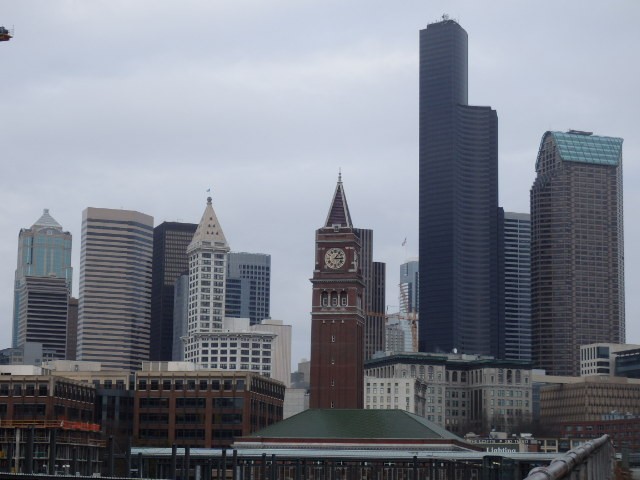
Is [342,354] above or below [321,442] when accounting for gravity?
above

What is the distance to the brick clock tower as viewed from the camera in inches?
7456

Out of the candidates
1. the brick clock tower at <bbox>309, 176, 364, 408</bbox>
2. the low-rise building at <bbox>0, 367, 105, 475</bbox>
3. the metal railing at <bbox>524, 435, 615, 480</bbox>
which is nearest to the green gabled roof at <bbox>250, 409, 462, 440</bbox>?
the brick clock tower at <bbox>309, 176, 364, 408</bbox>

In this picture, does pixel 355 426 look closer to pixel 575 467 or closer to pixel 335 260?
pixel 335 260

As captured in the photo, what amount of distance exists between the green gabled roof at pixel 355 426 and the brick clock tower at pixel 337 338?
2876cm

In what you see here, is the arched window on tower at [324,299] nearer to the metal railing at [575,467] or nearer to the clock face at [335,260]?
the clock face at [335,260]

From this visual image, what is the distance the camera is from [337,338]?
191500 millimetres

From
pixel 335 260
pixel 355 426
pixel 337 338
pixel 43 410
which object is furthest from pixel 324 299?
pixel 43 410

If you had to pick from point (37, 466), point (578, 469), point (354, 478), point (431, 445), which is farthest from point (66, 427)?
point (578, 469)

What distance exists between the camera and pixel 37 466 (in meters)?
154

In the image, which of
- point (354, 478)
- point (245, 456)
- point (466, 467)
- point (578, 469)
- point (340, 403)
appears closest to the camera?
point (578, 469)

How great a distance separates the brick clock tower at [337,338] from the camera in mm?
189375

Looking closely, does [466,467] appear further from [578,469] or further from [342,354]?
[578,469]

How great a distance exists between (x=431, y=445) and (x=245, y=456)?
20938mm

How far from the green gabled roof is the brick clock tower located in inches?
1132
